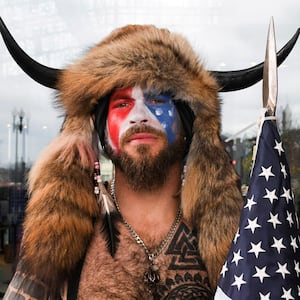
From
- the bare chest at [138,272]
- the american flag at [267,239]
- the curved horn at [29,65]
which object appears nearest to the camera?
the american flag at [267,239]

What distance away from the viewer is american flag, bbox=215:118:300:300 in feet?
3.55

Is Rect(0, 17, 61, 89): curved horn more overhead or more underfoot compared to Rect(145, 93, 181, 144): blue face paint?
more overhead

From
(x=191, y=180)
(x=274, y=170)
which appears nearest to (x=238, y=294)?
(x=274, y=170)

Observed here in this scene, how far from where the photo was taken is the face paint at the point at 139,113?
1.50m

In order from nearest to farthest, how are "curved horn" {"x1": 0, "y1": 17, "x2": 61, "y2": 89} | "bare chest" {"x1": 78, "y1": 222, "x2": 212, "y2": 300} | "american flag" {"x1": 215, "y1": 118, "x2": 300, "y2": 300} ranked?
"american flag" {"x1": 215, "y1": 118, "x2": 300, "y2": 300}
"bare chest" {"x1": 78, "y1": 222, "x2": 212, "y2": 300}
"curved horn" {"x1": 0, "y1": 17, "x2": 61, "y2": 89}

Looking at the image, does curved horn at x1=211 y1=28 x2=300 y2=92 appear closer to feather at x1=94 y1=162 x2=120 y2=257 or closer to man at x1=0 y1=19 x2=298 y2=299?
man at x1=0 y1=19 x2=298 y2=299

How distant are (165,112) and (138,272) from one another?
485mm

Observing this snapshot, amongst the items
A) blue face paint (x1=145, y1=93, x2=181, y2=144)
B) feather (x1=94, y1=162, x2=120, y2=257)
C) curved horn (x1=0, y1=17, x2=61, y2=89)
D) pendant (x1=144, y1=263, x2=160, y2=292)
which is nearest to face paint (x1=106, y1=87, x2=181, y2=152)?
blue face paint (x1=145, y1=93, x2=181, y2=144)

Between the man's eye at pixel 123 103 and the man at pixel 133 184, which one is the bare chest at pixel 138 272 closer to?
the man at pixel 133 184

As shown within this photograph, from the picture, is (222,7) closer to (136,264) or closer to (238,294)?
(136,264)

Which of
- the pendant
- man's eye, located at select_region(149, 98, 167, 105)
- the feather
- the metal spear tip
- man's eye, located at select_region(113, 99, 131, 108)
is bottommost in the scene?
the pendant

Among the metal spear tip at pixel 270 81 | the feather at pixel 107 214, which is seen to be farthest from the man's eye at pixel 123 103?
the metal spear tip at pixel 270 81

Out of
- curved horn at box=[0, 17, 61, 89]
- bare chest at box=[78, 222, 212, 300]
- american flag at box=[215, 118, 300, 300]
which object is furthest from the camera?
curved horn at box=[0, 17, 61, 89]

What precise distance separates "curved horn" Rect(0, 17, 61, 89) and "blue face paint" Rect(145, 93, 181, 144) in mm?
336
